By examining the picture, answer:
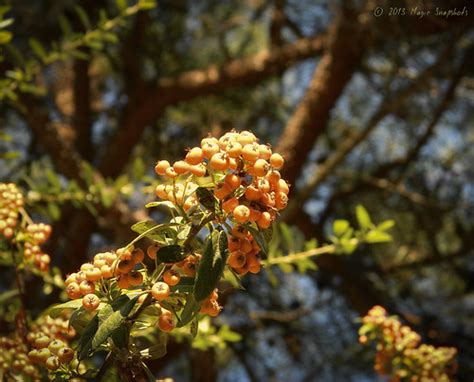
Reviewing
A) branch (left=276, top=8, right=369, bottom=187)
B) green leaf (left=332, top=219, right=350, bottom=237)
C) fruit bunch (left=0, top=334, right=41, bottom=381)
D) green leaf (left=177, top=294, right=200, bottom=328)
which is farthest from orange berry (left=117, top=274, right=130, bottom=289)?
branch (left=276, top=8, right=369, bottom=187)

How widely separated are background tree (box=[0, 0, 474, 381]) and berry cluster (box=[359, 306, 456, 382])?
4.07ft

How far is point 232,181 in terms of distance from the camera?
859 millimetres

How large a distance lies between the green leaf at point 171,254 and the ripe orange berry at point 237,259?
8cm

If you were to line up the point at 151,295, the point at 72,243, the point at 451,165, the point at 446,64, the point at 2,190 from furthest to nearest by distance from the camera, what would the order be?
the point at 451,165 → the point at 72,243 → the point at 446,64 → the point at 2,190 → the point at 151,295

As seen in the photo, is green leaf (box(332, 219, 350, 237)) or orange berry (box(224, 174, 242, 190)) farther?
green leaf (box(332, 219, 350, 237))

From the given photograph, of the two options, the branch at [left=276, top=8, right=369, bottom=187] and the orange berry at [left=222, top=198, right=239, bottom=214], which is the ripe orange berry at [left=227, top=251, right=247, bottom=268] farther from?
the branch at [left=276, top=8, right=369, bottom=187]

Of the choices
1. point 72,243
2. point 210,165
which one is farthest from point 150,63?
point 210,165

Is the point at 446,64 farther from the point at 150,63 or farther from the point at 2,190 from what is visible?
the point at 2,190

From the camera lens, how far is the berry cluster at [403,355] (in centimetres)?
137

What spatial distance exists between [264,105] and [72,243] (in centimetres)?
196

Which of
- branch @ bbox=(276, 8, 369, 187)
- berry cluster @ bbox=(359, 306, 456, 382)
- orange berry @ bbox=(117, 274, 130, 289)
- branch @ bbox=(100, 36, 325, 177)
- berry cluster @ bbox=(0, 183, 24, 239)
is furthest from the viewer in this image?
branch @ bbox=(100, 36, 325, 177)

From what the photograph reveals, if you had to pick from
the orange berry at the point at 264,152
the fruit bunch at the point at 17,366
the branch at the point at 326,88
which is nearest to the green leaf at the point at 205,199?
the orange berry at the point at 264,152

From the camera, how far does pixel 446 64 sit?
3041 mm

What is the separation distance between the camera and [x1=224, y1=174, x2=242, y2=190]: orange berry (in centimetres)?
86
